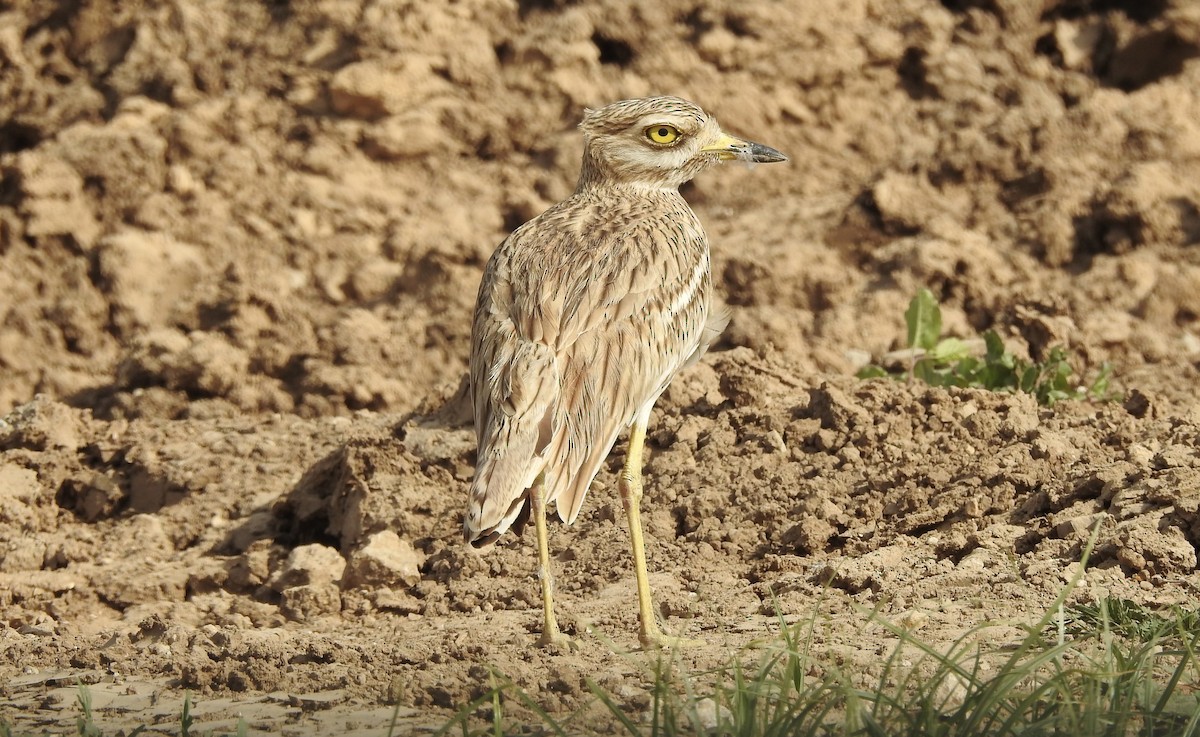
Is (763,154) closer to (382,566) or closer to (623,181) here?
(623,181)

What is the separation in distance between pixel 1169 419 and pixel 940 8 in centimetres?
394

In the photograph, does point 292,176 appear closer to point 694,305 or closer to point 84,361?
point 84,361

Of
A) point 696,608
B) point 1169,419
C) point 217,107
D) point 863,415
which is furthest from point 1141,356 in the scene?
point 217,107

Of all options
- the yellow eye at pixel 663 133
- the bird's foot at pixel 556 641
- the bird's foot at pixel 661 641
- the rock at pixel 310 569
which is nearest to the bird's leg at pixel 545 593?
the bird's foot at pixel 556 641

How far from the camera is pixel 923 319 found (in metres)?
6.82

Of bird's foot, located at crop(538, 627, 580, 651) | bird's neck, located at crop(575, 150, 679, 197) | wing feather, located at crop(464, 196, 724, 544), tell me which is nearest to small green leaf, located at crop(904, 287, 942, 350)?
→ bird's neck, located at crop(575, 150, 679, 197)

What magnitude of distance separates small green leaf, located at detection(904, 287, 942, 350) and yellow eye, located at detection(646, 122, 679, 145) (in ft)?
5.19

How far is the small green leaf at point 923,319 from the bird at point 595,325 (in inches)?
50.7

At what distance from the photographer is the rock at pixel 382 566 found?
5.55 meters

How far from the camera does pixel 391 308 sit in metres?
7.75

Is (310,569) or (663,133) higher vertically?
(663,133)

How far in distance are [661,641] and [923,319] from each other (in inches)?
107

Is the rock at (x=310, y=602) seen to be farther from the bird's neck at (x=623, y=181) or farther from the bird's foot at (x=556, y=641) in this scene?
the bird's neck at (x=623, y=181)

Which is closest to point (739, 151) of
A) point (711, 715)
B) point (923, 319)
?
point (923, 319)
